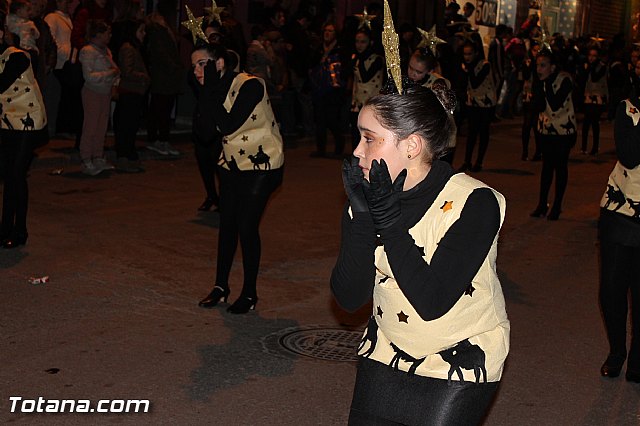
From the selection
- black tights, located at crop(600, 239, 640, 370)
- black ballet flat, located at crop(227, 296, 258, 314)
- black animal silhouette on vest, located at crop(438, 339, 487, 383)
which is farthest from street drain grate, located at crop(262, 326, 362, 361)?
black animal silhouette on vest, located at crop(438, 339, 487, 383)

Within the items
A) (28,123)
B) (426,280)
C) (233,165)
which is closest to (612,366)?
(233,165)

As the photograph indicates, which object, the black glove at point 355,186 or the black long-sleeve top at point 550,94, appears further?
the black long-sleeve top at point 550,94

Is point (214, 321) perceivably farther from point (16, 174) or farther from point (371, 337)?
point (371, 337)

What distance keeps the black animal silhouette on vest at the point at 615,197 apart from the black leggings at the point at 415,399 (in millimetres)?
3094

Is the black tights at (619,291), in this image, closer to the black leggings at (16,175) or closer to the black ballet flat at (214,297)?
the black ballet flat at (214,297)

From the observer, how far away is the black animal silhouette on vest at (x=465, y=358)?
10.4 feet

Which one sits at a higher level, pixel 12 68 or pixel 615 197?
pixel 12 68

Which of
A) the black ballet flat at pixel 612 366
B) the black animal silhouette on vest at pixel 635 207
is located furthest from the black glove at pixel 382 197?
the black ballet flat at pixel 612 366

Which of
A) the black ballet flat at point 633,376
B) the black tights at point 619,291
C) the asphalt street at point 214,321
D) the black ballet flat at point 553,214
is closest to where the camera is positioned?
the asphalt street at point 214,321

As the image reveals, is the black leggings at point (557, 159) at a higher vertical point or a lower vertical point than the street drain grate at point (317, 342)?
higher

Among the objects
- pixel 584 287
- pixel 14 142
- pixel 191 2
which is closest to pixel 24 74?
pixel 14 142

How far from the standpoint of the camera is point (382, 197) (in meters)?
2.88

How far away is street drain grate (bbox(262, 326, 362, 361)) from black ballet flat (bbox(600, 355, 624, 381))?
5.00 feet

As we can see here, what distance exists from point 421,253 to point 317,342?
375cm
